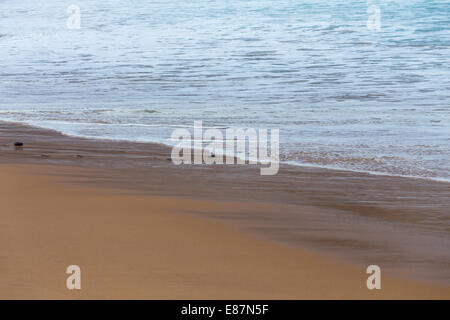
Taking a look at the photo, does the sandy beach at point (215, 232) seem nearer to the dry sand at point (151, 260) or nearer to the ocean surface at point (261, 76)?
the dry sand at point (151, 260)

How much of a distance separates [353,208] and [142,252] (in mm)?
1878

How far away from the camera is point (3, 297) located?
326 centimetres

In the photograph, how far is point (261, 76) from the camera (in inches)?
683

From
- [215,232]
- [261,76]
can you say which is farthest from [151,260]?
[261,76]

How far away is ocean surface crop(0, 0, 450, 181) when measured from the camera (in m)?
9.41

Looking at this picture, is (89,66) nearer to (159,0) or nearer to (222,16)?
(222,16)

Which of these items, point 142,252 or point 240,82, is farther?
point 240,82

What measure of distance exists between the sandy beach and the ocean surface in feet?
4.55

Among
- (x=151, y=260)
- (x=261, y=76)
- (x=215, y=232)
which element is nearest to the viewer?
(x=151, y=260)

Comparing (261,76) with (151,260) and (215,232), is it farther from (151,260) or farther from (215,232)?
(151,260)

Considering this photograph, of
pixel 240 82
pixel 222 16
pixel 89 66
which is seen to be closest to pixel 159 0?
pixel 222 16

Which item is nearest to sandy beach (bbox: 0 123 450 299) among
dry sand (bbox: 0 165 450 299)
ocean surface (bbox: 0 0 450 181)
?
dry sand (bbox: 0 165 450 299)

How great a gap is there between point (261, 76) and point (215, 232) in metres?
13.0
